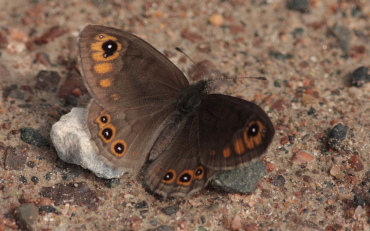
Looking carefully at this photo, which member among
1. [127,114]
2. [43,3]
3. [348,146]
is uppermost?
[43,3]

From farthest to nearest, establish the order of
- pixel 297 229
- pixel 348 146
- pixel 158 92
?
pixel 348 146 → pixel 158 92 → pixel 297 229

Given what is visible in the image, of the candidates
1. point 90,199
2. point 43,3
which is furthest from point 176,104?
point 43,3

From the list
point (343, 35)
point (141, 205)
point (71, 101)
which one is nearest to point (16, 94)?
point (71, 101)

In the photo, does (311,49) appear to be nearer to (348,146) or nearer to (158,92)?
(348,146)

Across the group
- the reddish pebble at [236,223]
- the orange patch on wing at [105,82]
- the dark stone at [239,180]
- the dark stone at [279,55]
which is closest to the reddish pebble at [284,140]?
the dark stone at [239,180]

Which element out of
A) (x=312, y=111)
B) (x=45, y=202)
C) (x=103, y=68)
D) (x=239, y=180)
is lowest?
(x=45, y=202)

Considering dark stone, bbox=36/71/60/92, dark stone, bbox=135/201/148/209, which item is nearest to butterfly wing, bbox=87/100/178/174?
dark stone, bbox=135/201/148/209

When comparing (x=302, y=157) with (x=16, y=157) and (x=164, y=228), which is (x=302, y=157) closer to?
(x=164, y=228)
